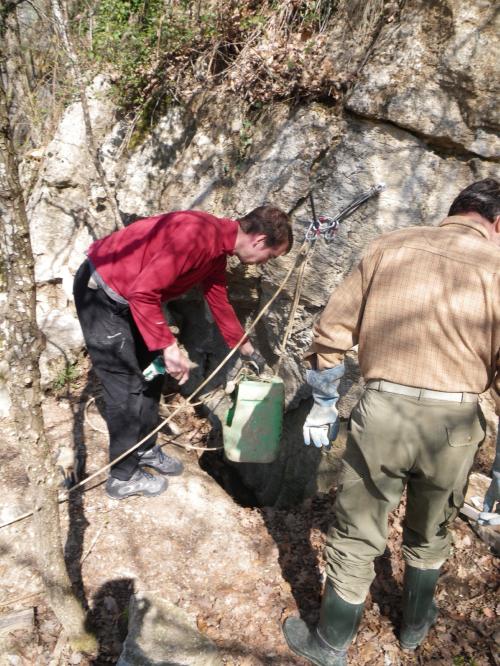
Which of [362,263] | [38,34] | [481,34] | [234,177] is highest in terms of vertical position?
[38,34]

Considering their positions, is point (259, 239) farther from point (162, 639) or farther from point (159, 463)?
point (162, 639)

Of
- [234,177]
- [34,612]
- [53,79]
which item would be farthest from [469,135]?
[53,79]

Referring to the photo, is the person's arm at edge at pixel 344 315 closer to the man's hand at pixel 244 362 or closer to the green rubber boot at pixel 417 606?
the man's hand at pixel 244 362

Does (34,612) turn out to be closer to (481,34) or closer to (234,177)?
(234,177)

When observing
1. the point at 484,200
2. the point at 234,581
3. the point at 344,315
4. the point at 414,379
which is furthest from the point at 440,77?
the point at 234,581

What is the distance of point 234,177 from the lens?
405 centimetres

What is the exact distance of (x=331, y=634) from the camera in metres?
2.44

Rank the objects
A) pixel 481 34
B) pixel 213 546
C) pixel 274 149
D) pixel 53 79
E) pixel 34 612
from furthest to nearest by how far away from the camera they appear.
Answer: pixel 53 79 → pixel 274 149 → pixel 213 546 → pixel 481 34 → pixel 34 612

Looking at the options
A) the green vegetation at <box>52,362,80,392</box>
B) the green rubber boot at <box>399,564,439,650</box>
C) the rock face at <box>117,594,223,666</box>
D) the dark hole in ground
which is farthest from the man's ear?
the green vegetation at <box>52,362,80,392</box>

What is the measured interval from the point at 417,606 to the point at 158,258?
2.42 meters

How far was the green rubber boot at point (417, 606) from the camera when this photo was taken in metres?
2.49

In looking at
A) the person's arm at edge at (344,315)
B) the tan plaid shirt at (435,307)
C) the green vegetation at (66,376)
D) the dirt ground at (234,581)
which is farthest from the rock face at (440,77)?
the green vegetation at (66,376)

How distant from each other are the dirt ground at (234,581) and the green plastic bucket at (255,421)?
2.00 ft

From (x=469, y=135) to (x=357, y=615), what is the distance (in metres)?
2.95
